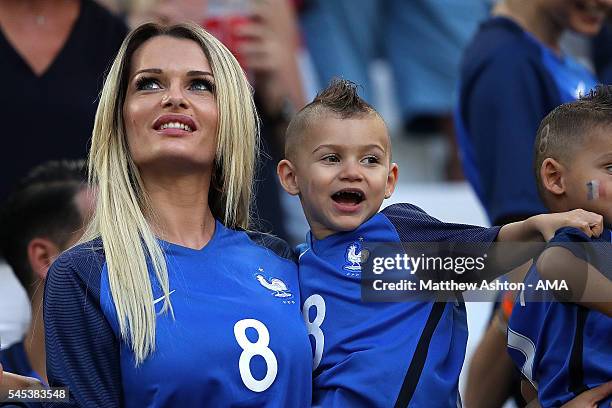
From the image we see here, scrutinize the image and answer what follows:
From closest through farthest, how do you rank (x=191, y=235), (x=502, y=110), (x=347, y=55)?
(x=191, y=235) → (x=502, y=110) → (x=347, y=55)

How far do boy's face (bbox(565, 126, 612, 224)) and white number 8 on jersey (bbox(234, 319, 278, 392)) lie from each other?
0.77 meters

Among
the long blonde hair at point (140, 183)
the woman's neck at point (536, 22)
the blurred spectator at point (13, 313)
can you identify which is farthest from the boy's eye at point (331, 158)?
the woman's neck at point (536, 22)

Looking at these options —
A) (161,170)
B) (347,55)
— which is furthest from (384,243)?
(347,55)

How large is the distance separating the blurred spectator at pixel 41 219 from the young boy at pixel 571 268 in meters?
1.44

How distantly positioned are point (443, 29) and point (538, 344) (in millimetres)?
3624

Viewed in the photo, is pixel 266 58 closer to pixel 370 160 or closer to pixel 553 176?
pixel 370 160

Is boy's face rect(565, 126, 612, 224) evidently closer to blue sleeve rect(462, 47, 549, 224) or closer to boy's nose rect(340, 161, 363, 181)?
boy's nose rect(340, 161, 363, 181)

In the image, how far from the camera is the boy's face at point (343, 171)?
10.6 ft

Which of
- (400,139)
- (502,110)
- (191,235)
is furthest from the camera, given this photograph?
(400,139)

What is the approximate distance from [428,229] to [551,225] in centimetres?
35

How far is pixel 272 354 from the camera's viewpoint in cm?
309

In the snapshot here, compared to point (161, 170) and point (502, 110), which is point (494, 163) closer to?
point (502, 110)

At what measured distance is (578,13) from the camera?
14.6 feet

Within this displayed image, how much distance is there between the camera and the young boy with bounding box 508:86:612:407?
9.60ft
